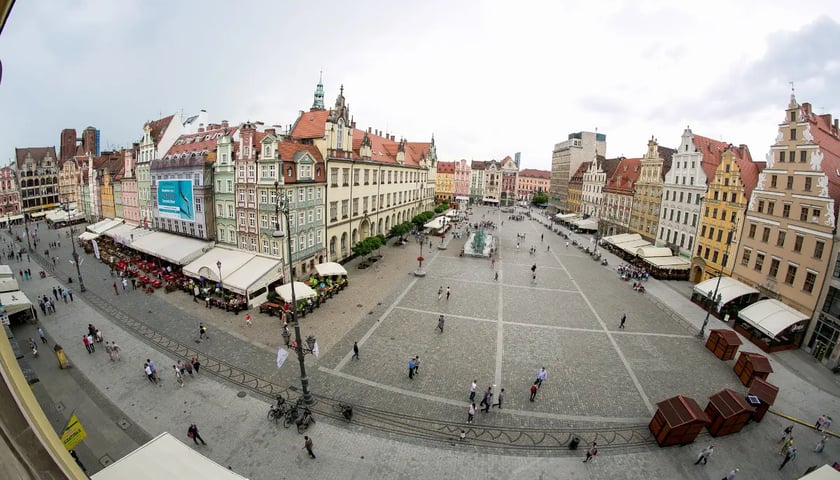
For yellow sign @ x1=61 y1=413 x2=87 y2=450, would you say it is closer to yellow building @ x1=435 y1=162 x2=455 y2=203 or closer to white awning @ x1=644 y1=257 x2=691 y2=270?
white awning @ x1=644 y1=257 x2=691 y2=270

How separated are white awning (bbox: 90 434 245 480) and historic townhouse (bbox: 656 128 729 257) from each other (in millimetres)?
48297

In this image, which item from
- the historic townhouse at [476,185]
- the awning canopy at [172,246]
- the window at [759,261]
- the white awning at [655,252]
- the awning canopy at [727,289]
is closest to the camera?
the awning canopy at [727,289]

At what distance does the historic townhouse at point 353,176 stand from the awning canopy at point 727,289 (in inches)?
1401

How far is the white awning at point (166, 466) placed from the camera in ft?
33.5

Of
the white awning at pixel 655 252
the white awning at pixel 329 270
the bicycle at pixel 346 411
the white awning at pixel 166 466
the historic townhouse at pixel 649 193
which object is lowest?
the bicycle at pixel 346 411

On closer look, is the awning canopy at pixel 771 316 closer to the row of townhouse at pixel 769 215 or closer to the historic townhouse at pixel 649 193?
the row of townhouse at pixel 769 215

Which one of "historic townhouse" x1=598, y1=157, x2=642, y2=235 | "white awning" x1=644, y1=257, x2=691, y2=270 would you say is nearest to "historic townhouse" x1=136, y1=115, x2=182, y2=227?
"white awning" x1=644, y1=257, x2=691, y2=270

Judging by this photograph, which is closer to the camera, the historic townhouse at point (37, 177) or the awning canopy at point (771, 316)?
the awning canopy at point (771, 316)

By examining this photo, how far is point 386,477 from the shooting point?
1332 cm

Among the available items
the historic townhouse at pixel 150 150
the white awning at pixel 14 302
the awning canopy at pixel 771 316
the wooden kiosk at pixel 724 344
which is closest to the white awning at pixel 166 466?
the white awning at pixel 14 302

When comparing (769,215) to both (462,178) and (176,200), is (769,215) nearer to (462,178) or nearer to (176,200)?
(176,200)

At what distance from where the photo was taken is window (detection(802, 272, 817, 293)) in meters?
25.2

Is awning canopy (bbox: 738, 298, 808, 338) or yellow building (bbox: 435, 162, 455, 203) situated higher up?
yellow building (bbox: 435, 162, 455, 203)

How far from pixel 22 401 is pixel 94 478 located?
722cm
